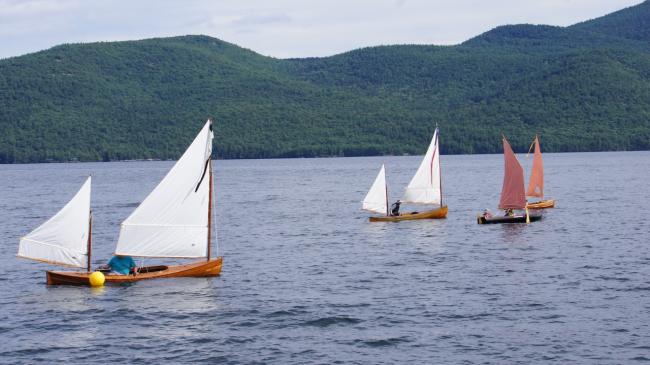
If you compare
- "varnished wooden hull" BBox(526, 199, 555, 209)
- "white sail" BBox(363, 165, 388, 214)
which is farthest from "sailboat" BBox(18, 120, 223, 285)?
"varnished wooden hull" BBox(526, 199, 555, 209)

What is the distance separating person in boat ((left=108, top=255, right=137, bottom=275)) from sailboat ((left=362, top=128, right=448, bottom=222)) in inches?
1389

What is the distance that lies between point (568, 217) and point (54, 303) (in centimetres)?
5415

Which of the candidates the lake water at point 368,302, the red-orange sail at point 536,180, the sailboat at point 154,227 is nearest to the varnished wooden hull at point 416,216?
the lake water at point 368,302

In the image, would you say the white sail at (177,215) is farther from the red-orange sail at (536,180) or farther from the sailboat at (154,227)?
the red-orange sail at (536,180)

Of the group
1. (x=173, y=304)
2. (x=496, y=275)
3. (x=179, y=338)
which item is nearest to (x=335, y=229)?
(x=496, y=275)

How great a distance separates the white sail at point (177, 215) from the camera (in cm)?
4644

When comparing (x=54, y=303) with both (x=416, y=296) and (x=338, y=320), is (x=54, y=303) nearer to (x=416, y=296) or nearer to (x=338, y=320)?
(x=338, y=320)

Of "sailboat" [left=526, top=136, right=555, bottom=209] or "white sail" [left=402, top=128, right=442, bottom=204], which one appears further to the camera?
"sailboat" [left=526, top=136, right=555, bottom=209]

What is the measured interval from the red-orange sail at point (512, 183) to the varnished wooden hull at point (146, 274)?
31.3 metres

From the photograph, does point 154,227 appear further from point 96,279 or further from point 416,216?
point 416,216

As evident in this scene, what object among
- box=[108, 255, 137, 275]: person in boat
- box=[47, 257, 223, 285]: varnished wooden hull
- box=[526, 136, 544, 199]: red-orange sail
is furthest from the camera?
box=[526, 136, 544, 199]: red-orange sail

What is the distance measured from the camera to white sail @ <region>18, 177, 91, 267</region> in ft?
152

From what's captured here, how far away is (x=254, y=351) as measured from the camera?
115ft

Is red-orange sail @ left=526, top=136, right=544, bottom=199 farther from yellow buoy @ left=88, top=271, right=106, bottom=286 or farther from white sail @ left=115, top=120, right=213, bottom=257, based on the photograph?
yellow buoy @ left=88, top=271, right=106, bottom=286
